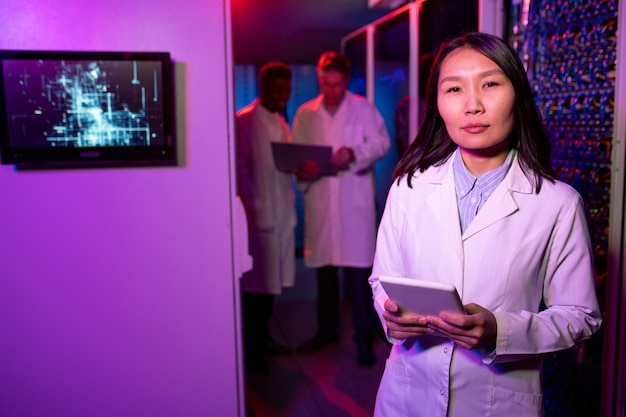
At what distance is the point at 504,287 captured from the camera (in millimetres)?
1336

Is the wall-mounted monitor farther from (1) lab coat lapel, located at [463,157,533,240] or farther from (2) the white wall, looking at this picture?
(1) lab coat lapel, located at [463,157,533,240]

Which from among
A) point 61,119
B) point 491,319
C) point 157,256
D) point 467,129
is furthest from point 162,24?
point 491,319

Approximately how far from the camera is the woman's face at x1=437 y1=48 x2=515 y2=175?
1341 millimetres

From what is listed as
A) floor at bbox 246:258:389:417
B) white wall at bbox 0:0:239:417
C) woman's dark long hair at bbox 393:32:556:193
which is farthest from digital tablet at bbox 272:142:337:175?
woman's dark long hair at bbox 393:32:556:193

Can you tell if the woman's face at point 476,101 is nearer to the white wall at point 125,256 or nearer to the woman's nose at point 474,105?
the woman's nose at point 474,105

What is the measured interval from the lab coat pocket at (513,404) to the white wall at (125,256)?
125cm

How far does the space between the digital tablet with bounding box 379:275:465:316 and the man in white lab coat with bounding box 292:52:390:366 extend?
2579mm

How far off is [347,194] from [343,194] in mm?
30

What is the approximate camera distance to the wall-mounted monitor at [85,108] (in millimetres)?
2039

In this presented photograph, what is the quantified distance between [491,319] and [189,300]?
1375mm

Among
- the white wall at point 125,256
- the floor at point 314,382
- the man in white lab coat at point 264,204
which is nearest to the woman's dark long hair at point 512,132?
the white wall at point 125,256

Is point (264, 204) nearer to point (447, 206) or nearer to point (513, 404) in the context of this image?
point (447, 206)

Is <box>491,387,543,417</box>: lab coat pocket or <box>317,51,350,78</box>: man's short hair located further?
<box>317,51,350,78</box>: man's short hair

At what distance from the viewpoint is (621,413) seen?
89.0 inches
